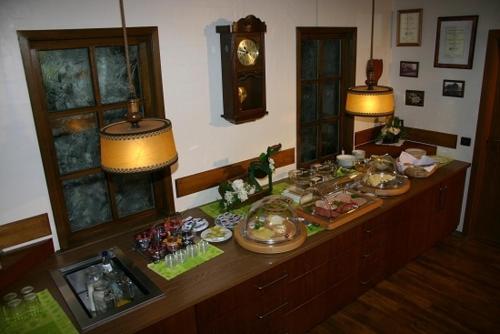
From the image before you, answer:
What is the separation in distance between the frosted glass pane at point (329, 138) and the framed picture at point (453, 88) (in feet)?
3.58

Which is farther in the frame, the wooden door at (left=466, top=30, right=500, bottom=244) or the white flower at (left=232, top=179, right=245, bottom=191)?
the wooden door at (left=466, top=30, right=500, bottom=244)

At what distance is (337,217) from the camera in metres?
2.92

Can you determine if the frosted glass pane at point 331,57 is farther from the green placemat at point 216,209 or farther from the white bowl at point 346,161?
the green placemat at point 216,209

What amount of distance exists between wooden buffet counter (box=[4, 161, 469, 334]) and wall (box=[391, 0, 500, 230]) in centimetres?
51

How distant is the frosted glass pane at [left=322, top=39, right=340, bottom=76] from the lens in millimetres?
3861

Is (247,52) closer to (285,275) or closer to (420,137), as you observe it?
(285,275)

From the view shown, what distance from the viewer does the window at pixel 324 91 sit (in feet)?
12.2

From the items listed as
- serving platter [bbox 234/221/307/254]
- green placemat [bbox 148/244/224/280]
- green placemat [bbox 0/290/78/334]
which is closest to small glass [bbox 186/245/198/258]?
green placemat [bbox 148/244/224/280]

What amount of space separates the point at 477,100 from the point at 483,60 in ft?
1.17

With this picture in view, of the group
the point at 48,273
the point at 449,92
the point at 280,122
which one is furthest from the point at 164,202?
the point at 449,92

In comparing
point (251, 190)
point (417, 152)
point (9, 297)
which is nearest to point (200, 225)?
point (251, 190)

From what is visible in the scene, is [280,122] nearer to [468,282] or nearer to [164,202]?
[164,202]

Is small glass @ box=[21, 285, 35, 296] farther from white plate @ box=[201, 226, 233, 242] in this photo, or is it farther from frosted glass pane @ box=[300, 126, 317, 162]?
frosted glass pane @ box=[300, 126, 317, 162]

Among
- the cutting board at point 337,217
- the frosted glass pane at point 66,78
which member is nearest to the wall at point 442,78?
the cutting board at point 337,217
